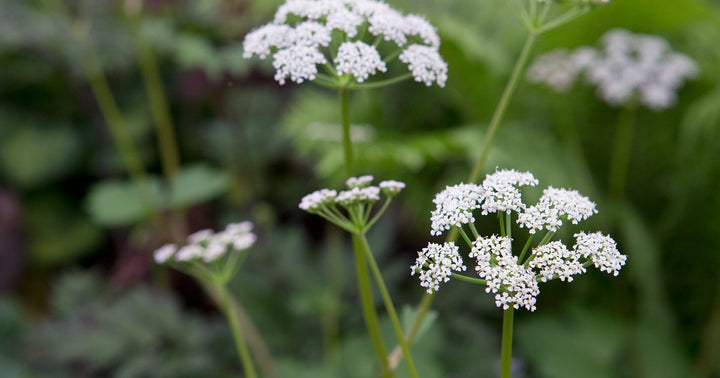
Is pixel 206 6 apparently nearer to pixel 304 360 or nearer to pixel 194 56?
pixel 194 56

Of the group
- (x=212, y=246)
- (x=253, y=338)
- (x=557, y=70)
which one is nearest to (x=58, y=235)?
(x=253, y=338)

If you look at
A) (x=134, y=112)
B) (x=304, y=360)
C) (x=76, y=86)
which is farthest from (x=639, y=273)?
(x=76, y=86)

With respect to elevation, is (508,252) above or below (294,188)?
above

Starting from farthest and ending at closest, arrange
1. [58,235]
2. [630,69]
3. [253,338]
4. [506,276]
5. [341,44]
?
1. [58,235]
2. [630,69]
3. [253,338]
4. [341,44]
5. [506,276]

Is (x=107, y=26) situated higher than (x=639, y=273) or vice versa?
(x=107, y=26)

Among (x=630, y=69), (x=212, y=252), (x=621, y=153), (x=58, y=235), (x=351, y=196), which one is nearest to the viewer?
(x=351, y=196)

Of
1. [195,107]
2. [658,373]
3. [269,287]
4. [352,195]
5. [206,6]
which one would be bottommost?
[658,373]

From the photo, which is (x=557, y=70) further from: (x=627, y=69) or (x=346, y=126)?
(x=346, y=126)
